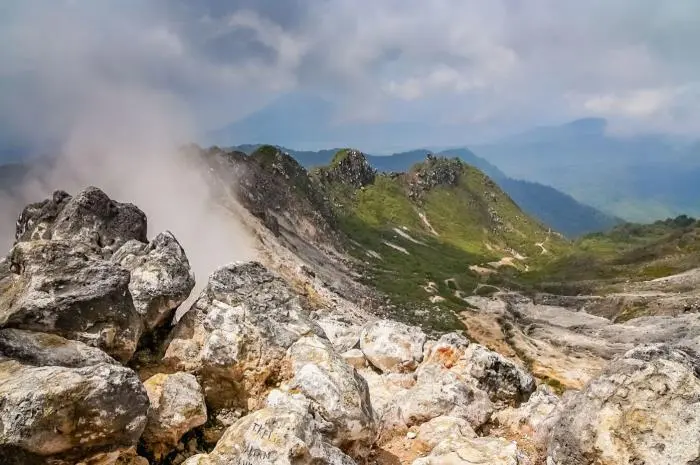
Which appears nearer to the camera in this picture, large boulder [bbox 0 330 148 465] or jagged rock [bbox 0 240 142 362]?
large boulder [bbox 0 330 148 465]

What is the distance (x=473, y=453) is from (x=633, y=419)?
5.05 meters

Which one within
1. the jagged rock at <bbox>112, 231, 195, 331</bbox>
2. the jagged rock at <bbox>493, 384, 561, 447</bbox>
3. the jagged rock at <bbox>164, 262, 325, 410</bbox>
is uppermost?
the jagged rock at <bbox>112, 231, 195, 331</bbox>

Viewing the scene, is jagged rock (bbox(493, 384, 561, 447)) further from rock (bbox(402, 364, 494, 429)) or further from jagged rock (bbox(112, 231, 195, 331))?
jagged rock (bbox(112, 231, 195, 331))

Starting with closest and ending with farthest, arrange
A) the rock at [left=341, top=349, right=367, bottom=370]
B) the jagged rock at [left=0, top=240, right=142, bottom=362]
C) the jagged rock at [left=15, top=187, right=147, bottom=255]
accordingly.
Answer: the jagged rock at [left=0, top=240, right=142, bottom=362]
the rock at [left=341, top=349, right=367, bottom=370]
the jagged rock at [left=15, top=187, right=147, bottom=255]

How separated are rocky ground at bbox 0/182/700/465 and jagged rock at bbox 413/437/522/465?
6 centimetres

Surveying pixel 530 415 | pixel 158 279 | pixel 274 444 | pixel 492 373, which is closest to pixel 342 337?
pixel 492 373

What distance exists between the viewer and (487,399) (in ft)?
85.5

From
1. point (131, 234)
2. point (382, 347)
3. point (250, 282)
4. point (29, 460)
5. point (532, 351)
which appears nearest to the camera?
point (29, 460)

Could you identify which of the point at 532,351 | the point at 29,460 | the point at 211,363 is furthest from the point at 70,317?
the point at 532,351

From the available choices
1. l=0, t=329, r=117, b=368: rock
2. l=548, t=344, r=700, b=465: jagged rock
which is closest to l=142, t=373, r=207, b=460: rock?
l=0, t=329, r=117, b=368: rock

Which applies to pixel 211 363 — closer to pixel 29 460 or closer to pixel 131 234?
pixel 29 460

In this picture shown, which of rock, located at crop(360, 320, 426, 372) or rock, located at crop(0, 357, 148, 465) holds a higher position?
rock, located at crop(0, 357, 148, 465)

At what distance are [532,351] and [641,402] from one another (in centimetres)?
11452

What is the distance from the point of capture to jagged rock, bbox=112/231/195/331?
22.5m
